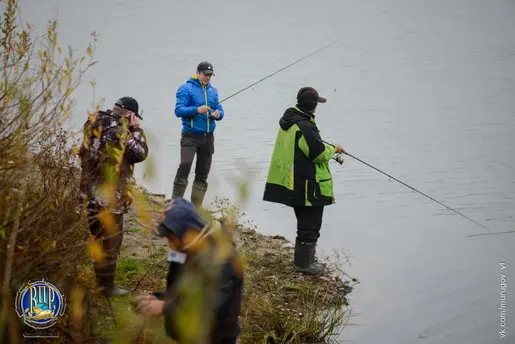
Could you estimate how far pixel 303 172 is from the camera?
6219mm

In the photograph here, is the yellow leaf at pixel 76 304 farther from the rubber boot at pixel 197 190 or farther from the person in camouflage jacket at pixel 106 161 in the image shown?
the rubber boot at pixel 197 190

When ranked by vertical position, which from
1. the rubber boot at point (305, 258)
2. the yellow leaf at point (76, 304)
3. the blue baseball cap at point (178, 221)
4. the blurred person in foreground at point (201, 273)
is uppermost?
the blue baseball cap at point (178, 221)

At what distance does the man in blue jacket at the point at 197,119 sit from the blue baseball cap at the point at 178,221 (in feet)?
13.3

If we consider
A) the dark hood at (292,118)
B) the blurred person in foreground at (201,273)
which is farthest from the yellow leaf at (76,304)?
the dark hood at (292,118)

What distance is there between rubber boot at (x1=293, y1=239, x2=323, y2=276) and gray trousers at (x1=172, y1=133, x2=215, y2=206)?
1.47 metres

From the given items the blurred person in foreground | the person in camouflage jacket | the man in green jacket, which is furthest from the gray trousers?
the blurred person in foreground

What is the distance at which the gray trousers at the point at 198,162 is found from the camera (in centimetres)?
747

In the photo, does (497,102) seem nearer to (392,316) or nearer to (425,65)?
(425,65)

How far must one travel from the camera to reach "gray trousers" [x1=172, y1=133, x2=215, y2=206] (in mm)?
7469

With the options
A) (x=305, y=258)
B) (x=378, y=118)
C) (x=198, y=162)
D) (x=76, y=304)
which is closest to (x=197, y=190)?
(x=198, y=162)

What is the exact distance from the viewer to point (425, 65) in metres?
19.7

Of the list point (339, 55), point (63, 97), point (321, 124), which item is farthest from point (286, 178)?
point (339, 55)

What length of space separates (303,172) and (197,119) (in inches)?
67.2

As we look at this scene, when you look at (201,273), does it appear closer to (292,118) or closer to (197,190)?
(292,118)
